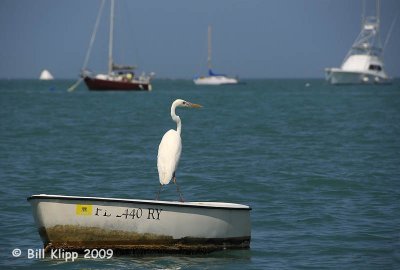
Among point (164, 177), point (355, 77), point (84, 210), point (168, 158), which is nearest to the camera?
point (84, 210)

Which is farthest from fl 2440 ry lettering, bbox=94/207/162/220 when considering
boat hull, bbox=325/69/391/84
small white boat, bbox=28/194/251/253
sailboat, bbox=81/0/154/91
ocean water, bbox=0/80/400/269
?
boat hull, bbox=325/69/391/84

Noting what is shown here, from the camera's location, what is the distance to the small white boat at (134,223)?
12836 mm

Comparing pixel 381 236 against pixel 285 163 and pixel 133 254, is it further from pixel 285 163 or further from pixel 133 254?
pixel 285 163

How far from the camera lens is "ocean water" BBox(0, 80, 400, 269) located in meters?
14.1

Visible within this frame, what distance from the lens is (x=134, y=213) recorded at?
42.3 feet

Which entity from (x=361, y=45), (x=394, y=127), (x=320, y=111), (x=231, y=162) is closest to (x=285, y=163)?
(x=231, y=162)

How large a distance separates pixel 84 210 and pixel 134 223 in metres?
0.74

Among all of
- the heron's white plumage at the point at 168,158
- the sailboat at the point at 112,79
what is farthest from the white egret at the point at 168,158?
the sailboat at the point at 112,79

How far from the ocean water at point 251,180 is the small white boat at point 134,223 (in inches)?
10.0

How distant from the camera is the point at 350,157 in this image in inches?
1181

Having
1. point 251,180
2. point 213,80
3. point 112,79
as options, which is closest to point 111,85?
point 112,79

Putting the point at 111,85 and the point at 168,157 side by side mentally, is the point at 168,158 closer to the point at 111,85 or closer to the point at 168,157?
the point at 168,157

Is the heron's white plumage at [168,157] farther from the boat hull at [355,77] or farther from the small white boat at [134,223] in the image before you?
the boat hull at [355,77]

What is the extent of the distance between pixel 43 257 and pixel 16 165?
13.1 m
